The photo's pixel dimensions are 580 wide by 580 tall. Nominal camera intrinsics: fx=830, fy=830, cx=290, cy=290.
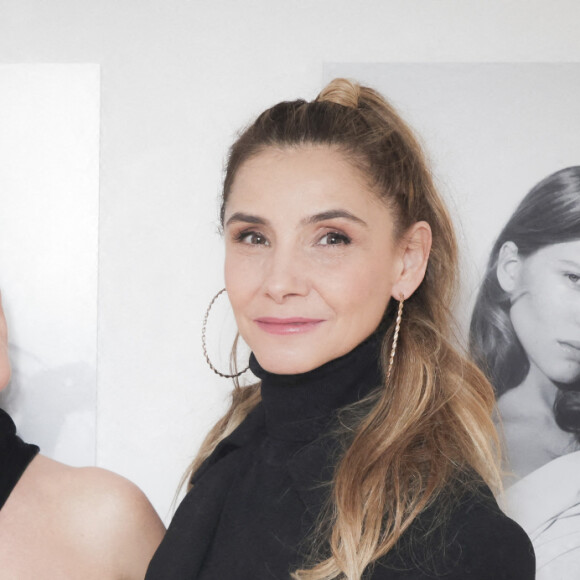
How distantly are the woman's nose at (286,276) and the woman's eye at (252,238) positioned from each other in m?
0.10

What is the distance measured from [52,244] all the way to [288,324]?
2.94 ft

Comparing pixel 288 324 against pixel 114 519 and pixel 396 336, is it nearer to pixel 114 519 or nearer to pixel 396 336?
pixel 396 336

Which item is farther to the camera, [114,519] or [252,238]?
[114,519]

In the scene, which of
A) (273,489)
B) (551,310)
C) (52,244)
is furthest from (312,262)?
(52,244)

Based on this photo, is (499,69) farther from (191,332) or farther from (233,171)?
(191,332)

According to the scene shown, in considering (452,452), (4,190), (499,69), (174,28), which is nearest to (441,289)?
(452,452)

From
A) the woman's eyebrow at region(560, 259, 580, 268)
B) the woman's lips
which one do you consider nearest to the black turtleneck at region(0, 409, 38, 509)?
the woman's lips

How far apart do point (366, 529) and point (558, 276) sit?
3.07 ft

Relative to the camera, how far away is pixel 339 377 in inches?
54.9

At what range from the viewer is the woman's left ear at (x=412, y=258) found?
1450 mm

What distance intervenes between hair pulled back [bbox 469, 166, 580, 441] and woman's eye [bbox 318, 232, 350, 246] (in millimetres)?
663

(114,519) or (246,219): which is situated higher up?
(246,219)

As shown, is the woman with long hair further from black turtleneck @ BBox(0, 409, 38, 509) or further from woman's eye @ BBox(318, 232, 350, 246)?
black turtleneck @ BBox(0, 409, 38, 509)

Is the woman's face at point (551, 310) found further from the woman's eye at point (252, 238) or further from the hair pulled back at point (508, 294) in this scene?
the woman's eye at point (252, 238)
